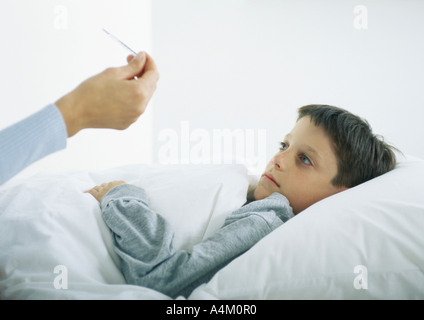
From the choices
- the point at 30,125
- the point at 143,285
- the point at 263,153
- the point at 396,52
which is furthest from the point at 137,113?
the point at 396,52

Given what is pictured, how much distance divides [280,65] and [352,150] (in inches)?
51.5

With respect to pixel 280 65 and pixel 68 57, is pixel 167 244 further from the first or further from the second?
pixel 280 65

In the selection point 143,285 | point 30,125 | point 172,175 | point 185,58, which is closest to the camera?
point 30,125

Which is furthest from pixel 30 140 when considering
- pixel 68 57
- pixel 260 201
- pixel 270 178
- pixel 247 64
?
pixel 247 64

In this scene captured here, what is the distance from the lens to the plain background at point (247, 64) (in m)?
1.96

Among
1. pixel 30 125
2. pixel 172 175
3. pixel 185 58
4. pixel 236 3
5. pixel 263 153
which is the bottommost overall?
pixel 263 153

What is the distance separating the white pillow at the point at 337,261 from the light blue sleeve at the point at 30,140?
1.04 feet

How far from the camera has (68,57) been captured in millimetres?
1662

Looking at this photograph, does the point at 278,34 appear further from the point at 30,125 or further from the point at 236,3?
the point at 30,125

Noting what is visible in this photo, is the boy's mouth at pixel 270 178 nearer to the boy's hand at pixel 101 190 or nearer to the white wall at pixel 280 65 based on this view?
the boy's hand at pixel 101 190

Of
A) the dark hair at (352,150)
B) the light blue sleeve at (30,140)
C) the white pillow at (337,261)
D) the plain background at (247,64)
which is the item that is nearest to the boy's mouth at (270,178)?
the dark hair at (352,150)

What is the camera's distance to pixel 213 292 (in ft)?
1.87

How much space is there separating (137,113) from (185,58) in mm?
1775
